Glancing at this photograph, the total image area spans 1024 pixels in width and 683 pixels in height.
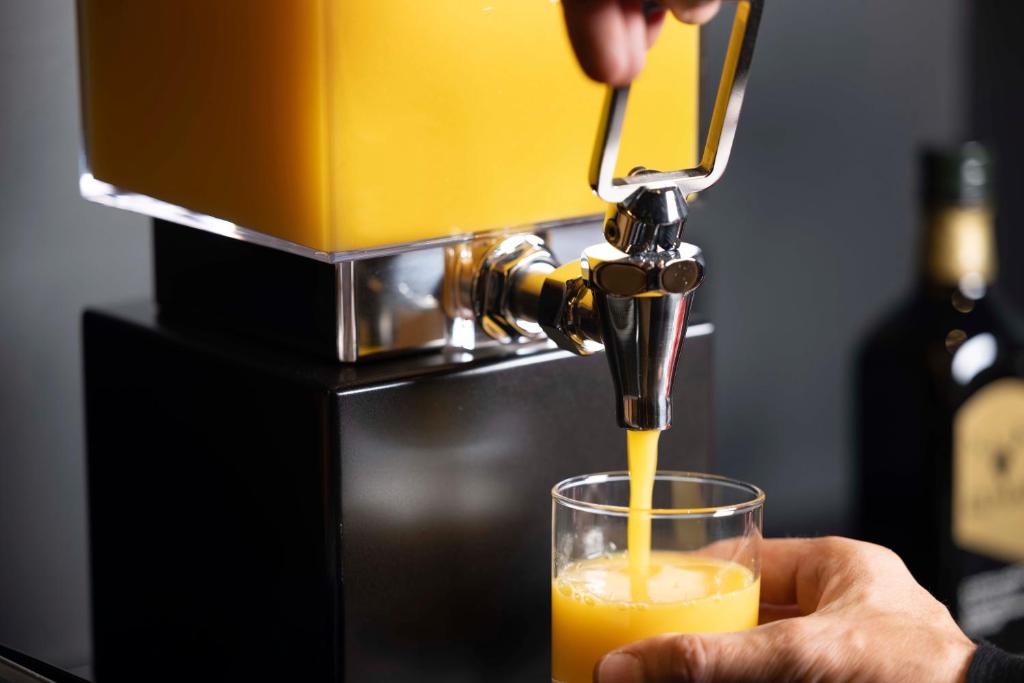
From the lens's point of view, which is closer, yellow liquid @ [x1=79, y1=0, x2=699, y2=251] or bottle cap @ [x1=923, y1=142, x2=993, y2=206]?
yellow liquid @ [x1=79, y1=0, x2=699, y2=251]

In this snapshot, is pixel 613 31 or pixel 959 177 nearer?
pixel 613 31

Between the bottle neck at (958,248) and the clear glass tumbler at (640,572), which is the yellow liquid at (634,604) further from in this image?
the bottle neck at (958,248)

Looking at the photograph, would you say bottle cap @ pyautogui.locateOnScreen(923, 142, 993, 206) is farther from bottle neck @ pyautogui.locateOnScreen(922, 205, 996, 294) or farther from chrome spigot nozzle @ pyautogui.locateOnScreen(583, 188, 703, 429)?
chrome spigot nozzle @ pyautogui.locateOnScreen(583, 188, 703, 429)

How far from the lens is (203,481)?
58 cm

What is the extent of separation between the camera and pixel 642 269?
486 mm

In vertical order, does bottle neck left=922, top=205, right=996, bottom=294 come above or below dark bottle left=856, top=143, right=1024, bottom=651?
above

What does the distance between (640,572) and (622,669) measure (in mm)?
57

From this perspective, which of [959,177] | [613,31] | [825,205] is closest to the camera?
[613,31]

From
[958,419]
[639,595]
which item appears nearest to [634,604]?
[639,595]

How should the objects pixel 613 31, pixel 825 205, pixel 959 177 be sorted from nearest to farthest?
1. pixel 613 31
2. pixel 959 177
3. pixel 825 205

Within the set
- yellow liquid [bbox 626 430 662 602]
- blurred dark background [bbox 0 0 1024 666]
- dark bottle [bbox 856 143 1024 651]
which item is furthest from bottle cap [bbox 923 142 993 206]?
yellow liquid [bbox 626 430 662 602]

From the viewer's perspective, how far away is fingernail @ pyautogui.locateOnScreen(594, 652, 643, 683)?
491 millimetres

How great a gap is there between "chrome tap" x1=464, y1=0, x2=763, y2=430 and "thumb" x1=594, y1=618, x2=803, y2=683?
0.08 m

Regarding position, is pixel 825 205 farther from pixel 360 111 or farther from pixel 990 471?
pixel 360 111
